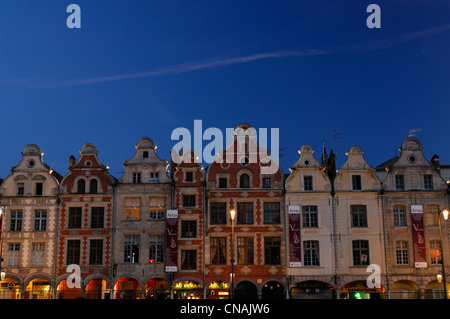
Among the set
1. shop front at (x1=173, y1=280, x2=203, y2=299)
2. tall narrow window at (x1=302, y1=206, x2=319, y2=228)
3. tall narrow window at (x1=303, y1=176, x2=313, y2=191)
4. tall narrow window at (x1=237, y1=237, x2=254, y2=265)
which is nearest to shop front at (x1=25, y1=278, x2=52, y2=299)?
shop front at (x1=173, y1=280, x2=203, y2=299)

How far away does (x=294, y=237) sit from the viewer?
4112cm

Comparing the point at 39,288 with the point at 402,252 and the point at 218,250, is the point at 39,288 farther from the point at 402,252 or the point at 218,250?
the point at 402,252

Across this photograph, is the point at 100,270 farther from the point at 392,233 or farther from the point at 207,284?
the point at 392,233

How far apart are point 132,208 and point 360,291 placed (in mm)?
18370

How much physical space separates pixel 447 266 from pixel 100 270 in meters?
25.9

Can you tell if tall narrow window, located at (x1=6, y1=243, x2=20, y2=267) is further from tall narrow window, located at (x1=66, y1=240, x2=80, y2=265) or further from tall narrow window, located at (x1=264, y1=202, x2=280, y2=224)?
tall narrow window, located at (x1=264, y1=202, x2=280, y2=224)

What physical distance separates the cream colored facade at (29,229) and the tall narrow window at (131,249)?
553 centimetres

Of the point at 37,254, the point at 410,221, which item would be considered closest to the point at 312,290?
the point at 410,221

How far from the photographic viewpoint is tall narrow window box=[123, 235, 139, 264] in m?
41.8

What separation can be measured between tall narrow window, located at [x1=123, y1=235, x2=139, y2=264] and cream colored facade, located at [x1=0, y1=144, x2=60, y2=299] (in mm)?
5525
